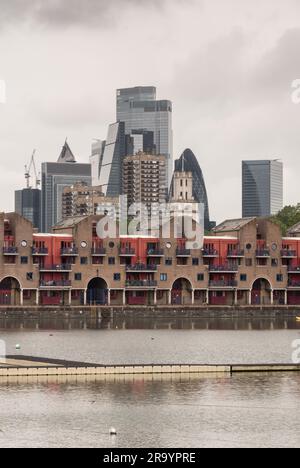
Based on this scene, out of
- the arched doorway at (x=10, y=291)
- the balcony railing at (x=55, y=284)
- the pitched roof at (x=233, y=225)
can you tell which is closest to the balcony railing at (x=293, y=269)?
the pitched roof at (x=233, y=225)

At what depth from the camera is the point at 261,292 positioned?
179m

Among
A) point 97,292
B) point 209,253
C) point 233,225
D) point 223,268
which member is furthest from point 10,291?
point 233,225

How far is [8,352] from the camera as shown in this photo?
310 ft

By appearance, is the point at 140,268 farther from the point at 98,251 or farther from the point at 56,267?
the point at 56,267

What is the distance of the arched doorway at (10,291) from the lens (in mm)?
161750

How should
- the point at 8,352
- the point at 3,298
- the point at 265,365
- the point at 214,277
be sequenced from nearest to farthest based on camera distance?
the point at 265,365, the point at 8,352, the point at 3,298, the point at 214,277

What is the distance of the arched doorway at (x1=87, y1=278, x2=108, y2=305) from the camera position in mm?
168375

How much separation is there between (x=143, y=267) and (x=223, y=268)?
11.9m

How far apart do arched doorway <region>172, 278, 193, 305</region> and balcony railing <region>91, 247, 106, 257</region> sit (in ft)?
41.6

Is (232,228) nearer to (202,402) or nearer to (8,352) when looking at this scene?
(8,352)

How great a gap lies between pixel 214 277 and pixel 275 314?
1002cm

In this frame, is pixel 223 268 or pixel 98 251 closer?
pixel 98 251

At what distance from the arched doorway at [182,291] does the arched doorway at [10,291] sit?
22014 millimetres

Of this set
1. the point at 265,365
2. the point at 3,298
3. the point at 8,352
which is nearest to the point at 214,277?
the point at 3,298
